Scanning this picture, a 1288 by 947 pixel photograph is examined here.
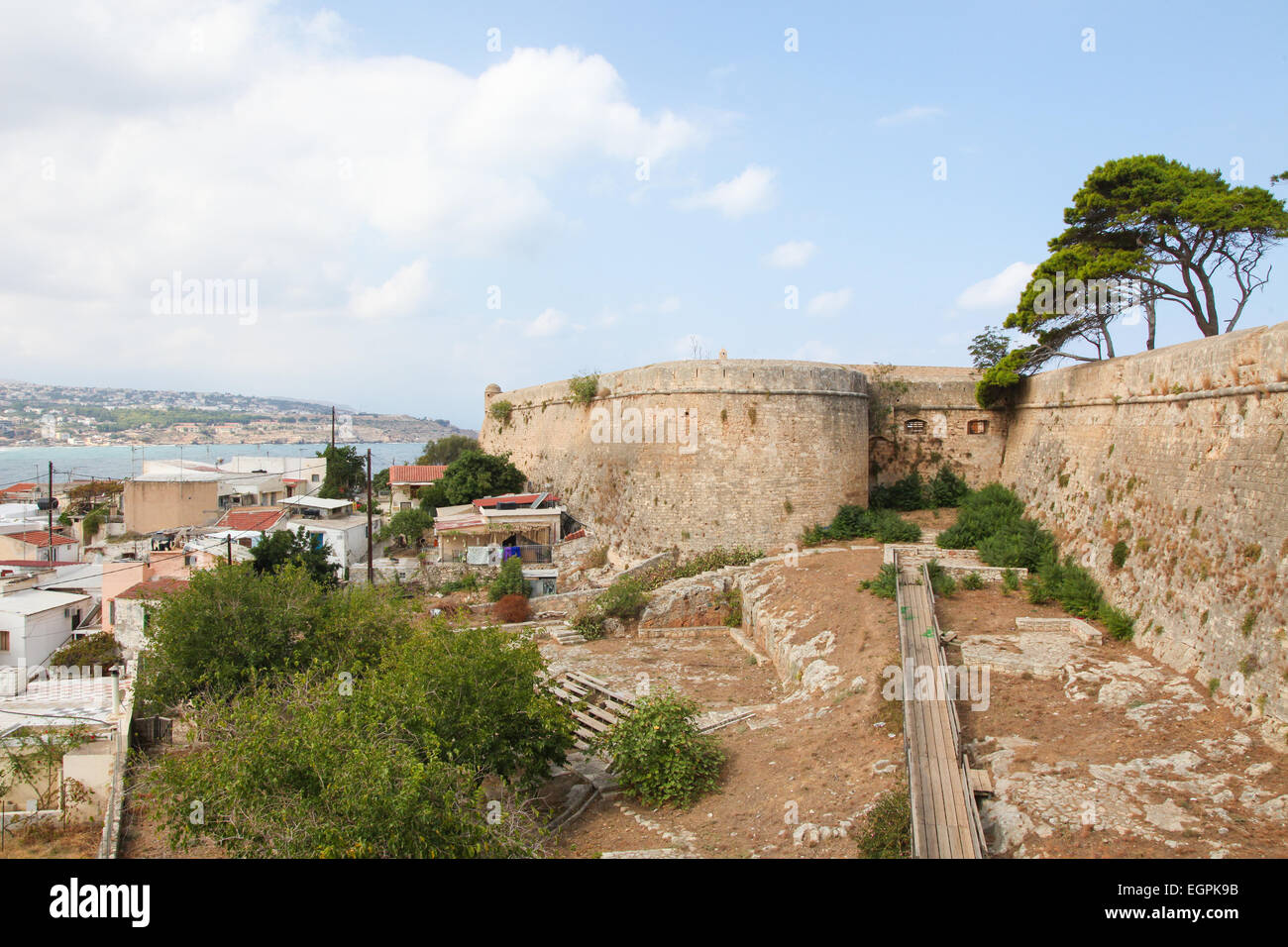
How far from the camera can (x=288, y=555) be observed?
792 inches

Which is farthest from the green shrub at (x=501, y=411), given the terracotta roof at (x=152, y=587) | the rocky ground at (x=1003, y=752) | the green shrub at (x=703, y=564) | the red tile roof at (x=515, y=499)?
the rocky ground at (x=1003, y=752)

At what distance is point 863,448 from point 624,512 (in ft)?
23.1

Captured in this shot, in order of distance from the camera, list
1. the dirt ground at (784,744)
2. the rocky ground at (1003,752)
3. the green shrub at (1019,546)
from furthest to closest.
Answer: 1. the green shrub at (1019,546)
2. the dirt ground at (784,744)
3. the rocky ground at (1003,752)

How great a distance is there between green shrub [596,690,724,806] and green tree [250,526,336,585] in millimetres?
12951

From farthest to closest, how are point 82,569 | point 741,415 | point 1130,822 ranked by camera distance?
point 82,569
point 741,415
point 1130,822

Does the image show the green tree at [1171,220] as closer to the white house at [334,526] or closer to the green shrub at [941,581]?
the green shrub at [941,581]

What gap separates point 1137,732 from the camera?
768 centimetres

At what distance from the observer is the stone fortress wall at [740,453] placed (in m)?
18.7

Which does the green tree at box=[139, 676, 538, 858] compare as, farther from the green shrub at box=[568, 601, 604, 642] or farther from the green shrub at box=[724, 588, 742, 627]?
the green shrub at box=[724, 588, 742, 627]

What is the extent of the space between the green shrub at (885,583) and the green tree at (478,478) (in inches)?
677

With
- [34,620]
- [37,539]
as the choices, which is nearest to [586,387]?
[34,620]

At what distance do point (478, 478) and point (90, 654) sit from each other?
13.0 m
